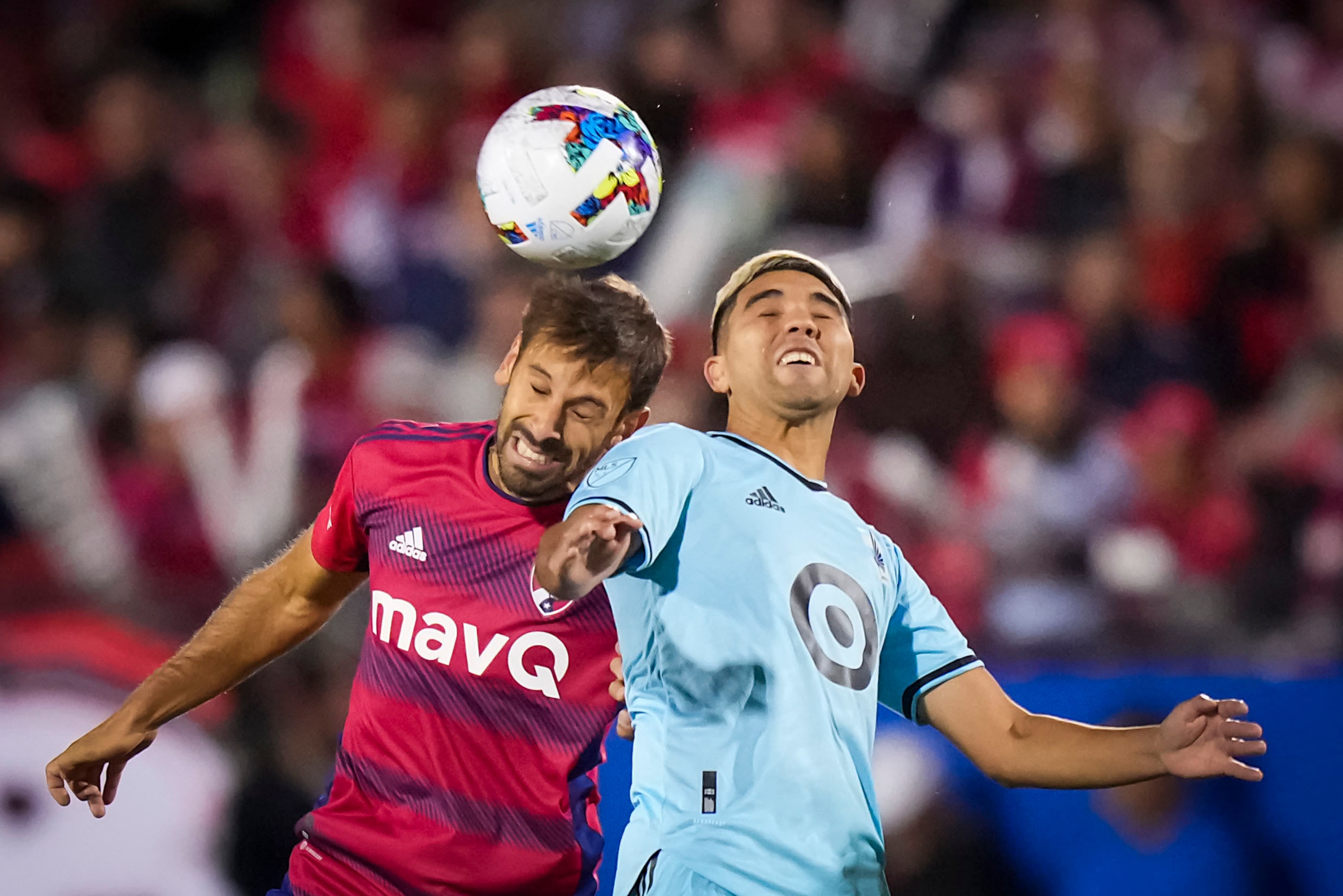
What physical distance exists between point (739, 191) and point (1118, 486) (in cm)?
213

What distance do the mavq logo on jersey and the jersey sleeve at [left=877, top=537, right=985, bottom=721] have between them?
0.72 metres

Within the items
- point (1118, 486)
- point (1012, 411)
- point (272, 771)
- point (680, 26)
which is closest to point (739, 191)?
point (680, 26)

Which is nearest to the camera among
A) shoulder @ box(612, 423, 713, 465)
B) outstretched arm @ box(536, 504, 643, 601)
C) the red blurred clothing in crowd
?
outstretched arm @ box(536, 504, 643, 601)

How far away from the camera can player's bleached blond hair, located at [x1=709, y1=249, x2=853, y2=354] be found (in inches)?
128

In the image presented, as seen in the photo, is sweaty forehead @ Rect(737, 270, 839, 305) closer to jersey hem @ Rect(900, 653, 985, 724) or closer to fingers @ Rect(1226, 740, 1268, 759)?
jersey hem @ Rect(900, 653, 985, 724)

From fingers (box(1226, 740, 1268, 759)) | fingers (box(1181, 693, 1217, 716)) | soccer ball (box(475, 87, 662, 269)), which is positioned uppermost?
soccer ball (box(475, 87, 662, 269))

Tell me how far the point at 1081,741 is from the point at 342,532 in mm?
1744

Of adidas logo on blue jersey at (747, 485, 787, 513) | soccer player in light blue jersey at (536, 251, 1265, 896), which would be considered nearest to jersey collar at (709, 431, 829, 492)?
soccer player in light blue jersey at (536, 251, 1265, 896)

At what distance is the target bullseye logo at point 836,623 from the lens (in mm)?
2752

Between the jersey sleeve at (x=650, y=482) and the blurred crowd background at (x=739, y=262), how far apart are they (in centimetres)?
221

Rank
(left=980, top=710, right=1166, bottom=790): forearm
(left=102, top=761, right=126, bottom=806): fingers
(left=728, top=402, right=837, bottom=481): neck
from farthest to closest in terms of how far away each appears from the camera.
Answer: (left=102, top=761, right=126, bottom=806): fingers → (left=728, top=402, right=837, bottom=481): neck → (left=980, top=710, right=1166, bottom=790): forearm

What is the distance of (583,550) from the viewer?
93.9 inches

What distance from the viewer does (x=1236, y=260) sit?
21.1 ft

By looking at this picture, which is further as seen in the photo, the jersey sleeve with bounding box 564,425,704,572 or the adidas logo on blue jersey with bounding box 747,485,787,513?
the adidas logo on blue jersey with bounding box 747,485,787,513
